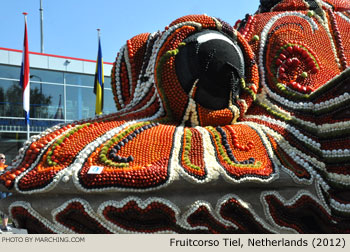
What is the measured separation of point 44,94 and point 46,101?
0.26 m

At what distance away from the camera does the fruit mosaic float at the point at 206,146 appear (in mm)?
2975

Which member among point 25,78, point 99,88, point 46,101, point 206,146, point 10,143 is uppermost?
point 46,101

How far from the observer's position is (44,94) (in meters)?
15.3

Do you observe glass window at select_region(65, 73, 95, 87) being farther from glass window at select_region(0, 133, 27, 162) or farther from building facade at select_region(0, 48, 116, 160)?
glass window at select_region(0, 133, 27, 162)

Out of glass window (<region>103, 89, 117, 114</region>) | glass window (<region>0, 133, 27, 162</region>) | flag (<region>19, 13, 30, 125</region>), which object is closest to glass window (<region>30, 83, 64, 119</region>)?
glass window (<region>0, 133, 27, 162</region>)

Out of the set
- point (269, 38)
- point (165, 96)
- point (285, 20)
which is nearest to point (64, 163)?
point (165, 96)

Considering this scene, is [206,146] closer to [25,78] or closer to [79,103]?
[25,78]

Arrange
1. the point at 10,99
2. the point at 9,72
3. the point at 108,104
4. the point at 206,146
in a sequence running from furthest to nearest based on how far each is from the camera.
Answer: the point at 108,104 → the point at 10,99 → the point at 9,72 → the point at 206,146

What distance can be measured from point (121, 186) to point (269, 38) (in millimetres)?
2232

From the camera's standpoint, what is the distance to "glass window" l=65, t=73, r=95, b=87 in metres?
15.6

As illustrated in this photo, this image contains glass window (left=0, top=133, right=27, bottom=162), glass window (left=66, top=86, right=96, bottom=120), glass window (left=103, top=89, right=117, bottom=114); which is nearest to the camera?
glass window (left=0, top=133, right=27, bottom=162)

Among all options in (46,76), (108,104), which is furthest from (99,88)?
(46,76)

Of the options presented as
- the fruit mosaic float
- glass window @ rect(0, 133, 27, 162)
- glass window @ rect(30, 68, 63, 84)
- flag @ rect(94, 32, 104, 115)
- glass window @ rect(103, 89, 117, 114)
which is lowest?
the fruit mosaic float

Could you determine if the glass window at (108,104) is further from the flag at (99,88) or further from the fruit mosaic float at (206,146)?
the fruit mosaic float at (206,146)
